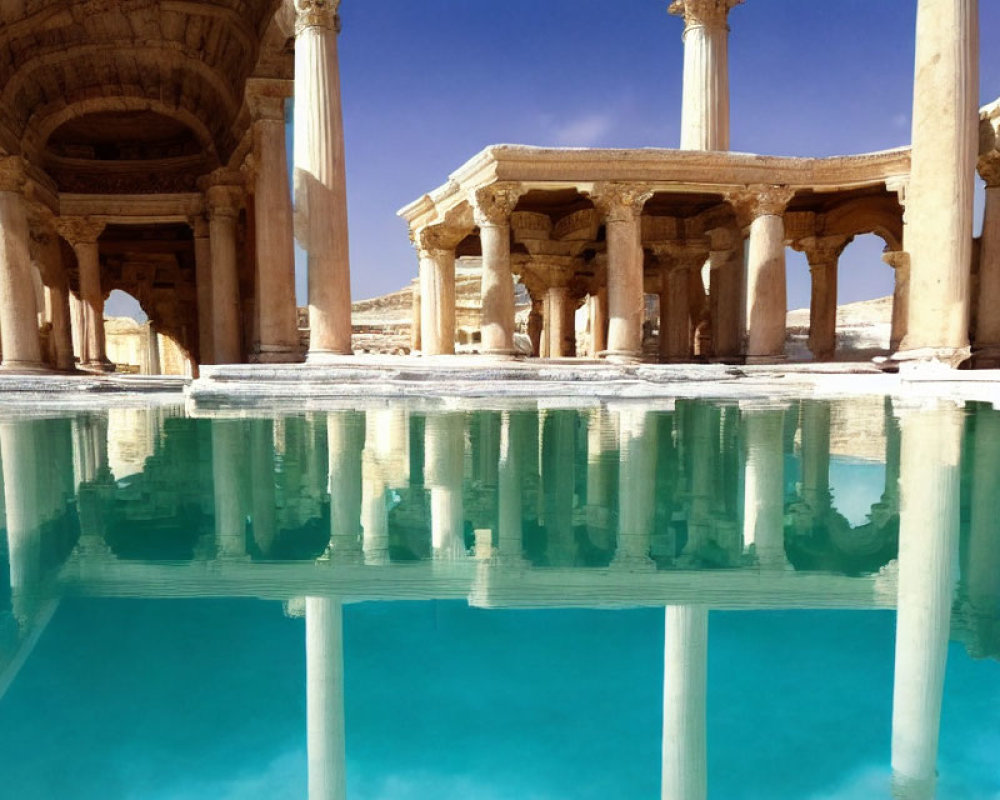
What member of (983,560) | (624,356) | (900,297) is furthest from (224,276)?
(983,560)

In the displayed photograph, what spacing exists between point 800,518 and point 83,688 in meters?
2.70

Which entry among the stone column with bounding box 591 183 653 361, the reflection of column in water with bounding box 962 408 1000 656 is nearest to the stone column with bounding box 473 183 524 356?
the stone column with bounding box 591 183 653 361

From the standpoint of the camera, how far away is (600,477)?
3.94 m

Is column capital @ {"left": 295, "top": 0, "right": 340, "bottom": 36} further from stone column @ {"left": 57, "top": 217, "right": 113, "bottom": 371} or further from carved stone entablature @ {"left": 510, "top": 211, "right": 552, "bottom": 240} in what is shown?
stone column @ {"left": 57, "top": 217, "right": 113, "bottom": 371}

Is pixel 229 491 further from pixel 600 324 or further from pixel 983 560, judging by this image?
pixel 600 324

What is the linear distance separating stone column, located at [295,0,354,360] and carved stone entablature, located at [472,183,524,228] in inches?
138

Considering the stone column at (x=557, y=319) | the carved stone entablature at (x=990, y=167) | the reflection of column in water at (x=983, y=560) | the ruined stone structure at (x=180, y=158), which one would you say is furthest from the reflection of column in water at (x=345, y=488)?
the stone column at (x=557, y=319)

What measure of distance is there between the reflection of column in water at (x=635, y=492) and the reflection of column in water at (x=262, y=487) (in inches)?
54.4

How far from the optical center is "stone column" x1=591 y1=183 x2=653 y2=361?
13320 millimetres

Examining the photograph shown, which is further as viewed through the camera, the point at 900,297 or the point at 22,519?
the point at 900,297

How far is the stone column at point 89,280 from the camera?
17.8 m

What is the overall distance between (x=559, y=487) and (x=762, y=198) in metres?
11.6

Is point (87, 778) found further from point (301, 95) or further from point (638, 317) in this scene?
point (638, 317)

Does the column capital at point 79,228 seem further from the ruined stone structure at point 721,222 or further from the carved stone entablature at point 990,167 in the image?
the carved stone entablature at point 990,167
